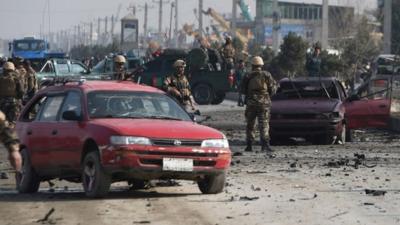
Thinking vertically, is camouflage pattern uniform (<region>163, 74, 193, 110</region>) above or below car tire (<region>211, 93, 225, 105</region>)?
above

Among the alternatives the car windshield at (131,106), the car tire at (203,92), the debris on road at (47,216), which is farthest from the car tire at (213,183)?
the car tire at (203,92)

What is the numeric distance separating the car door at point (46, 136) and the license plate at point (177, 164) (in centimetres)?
177

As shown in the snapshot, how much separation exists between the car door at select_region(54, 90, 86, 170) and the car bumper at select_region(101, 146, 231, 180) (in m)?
0.69

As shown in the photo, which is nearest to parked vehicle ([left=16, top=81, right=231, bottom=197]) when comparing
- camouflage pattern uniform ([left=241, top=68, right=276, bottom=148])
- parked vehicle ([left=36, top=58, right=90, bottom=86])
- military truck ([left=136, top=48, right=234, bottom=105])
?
camouflage pattern uniform ([left=241, top=68, right=276, bottom=148])

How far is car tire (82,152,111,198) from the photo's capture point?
12.6m

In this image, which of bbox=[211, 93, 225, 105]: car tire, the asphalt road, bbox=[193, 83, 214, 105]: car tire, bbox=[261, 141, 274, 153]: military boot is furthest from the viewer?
bbox=[211, 93, 225, 105]: car tire

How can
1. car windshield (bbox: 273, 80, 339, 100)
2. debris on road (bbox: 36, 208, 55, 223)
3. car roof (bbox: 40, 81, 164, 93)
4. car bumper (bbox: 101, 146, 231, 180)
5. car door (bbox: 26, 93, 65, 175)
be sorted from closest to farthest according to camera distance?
1. debris on road (bbox: 36, 208, 55, 223)
2. car bumper (bbox: 101, 146, 231, 180)
3. car door (bbox: 26, 93, 65, 175)
4. car roof (bbox: 40, 81, 164, 93)
5. car windshield (bbox: 273, 80, 339, 100)

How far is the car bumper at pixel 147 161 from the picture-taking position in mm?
12430

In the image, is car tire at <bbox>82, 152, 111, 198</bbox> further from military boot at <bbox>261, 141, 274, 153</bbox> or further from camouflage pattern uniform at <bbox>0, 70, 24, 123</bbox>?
camouflage pattern uniform at <bbox>0, 70, 24, 123</bbox>

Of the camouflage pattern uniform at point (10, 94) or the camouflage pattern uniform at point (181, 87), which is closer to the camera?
the camouflage pattern uniform at point (181, 87)

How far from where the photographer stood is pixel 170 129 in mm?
12789

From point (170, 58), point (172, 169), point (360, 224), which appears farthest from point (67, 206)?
point (170, 58)

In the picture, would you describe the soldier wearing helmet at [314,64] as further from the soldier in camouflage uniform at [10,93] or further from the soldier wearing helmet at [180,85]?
the soldier wearing helmet at [180,85]

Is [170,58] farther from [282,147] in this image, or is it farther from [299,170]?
[299,170]
